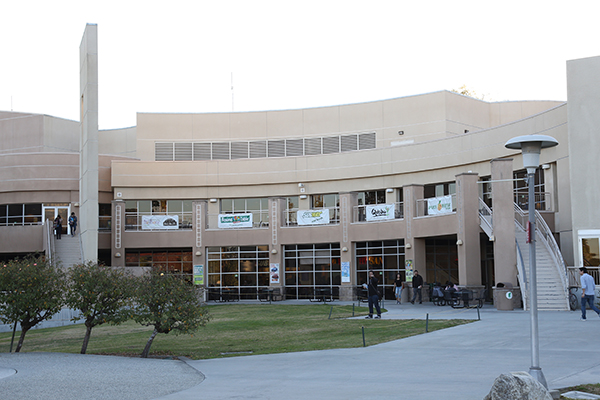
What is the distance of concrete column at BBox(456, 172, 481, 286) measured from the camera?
3189cm

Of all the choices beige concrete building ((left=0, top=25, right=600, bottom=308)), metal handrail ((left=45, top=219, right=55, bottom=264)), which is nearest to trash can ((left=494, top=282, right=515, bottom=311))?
beige concrete building ((left=0, top=25, right=600, bottom=308))

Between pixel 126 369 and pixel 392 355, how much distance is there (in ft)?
19.3

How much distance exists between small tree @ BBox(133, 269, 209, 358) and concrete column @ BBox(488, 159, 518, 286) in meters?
15.6

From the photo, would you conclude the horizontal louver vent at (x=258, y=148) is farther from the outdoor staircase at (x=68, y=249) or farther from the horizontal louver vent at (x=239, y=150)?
the outdoor staircase at (x=68, y=249)

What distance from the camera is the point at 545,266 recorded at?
91.0 feet

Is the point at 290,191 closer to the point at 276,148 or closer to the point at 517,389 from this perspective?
the point at 276,148

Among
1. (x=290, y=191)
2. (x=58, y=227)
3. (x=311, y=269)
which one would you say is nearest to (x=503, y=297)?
(x=311, y=269)

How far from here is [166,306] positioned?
18062mm

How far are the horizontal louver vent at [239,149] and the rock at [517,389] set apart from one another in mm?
38870

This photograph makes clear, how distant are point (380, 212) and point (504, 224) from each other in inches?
384

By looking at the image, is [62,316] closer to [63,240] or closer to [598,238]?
[63,240]

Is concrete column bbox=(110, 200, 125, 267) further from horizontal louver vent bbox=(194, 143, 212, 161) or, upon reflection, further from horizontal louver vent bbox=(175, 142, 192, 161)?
horizontal louver vent bbox=(194, 143, 212, 161)

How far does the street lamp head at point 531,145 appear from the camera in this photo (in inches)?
432

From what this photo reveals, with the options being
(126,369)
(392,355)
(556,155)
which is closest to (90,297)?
(126,369)
